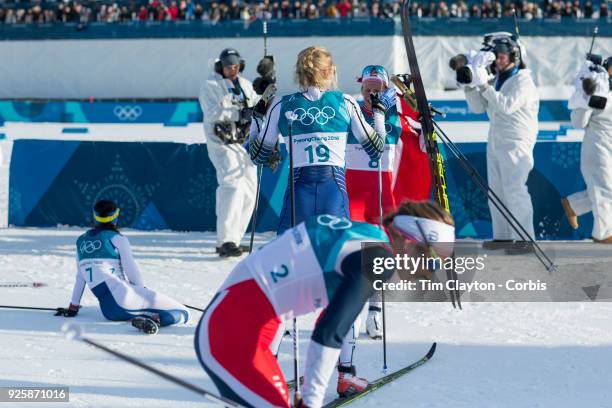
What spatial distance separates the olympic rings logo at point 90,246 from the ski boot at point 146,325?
26.1 inches

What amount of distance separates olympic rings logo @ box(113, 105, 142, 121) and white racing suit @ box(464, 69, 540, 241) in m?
20.3

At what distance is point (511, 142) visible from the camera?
424 inches

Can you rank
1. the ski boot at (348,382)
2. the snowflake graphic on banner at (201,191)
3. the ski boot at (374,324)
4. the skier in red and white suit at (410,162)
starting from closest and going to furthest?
1. the ski boot at (348,382)
2. the ski boot at (374,324)
3. the skier in red and white suit at (410,162)
4. the snowflake graphic on banner at (201,191)

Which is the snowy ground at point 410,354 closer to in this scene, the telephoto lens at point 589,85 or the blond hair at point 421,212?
the blond hair at point 421,212

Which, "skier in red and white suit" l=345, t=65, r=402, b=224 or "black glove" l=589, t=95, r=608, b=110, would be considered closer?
"skier in red and white suit" l=345, t=65, r=402, b=224

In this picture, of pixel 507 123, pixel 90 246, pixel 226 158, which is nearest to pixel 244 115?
pixel 226 158

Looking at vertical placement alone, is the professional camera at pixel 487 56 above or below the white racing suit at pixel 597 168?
above

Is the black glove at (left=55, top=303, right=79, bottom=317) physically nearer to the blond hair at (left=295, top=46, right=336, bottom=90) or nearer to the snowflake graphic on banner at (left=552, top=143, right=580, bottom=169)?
the blond hair at (left=295, top=46, right=336, bottom=90)

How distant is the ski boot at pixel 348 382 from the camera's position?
577cm

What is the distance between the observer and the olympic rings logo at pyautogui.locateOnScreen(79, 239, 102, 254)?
773cm

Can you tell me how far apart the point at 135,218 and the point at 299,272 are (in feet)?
27.7

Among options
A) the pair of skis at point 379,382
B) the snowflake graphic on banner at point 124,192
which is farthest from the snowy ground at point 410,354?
the snowflake graphic on banner at point 124,192

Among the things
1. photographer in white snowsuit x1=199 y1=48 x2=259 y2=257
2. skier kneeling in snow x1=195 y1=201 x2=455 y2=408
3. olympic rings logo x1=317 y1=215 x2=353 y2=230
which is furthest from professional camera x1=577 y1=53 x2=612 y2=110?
olympic rings logo x1=317 y1=215 x2=353 y2=230

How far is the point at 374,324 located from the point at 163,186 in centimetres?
571
